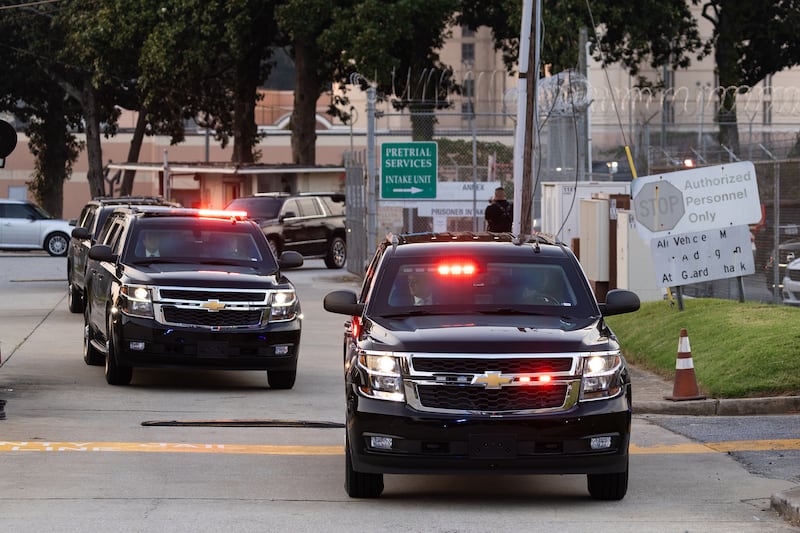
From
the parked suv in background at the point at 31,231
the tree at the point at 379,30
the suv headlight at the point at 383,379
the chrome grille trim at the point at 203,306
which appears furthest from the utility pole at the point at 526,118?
the parked suv in background at the point at 31,231

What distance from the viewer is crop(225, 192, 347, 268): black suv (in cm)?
3959

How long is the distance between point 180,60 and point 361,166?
55.8 feet

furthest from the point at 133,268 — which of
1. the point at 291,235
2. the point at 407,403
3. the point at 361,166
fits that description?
the point at 291,235

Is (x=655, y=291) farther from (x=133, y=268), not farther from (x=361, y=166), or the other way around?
(x=361, y=166)

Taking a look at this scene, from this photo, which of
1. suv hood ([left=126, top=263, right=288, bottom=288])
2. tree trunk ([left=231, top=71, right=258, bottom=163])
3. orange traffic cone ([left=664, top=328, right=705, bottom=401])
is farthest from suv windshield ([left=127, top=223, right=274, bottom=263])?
tree trunk ([left=231, top=71, right=258, bottom=163])

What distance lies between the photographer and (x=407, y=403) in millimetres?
9031

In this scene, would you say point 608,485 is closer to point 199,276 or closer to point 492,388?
point 492,388

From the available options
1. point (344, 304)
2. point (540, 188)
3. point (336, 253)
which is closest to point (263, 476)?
point (344, 304)

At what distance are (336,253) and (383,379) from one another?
31062mm

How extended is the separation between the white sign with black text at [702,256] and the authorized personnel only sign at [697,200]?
15cm

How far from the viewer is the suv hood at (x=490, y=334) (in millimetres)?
9117

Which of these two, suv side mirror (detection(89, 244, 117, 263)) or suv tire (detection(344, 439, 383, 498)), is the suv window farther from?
suv tire (detection(344, 439, 383, 498))

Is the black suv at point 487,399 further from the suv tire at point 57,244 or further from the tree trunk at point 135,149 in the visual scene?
the tree trunk at point 135,149

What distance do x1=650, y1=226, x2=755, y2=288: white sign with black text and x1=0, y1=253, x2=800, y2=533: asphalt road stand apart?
4781mm
